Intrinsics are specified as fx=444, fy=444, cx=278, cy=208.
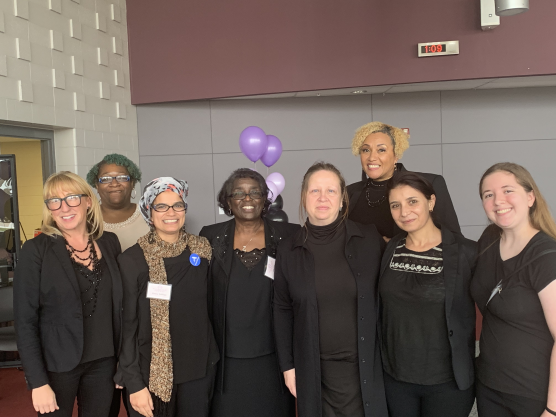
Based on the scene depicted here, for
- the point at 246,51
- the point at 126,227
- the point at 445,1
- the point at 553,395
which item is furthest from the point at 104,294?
the point at 445,1

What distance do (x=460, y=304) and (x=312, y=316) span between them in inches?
25.8

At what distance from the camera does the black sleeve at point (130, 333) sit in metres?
2.09

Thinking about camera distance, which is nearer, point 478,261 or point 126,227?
point 478,261

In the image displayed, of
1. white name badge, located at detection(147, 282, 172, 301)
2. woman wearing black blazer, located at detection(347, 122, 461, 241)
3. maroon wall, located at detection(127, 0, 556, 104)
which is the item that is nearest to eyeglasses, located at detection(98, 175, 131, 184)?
white name badge, located at detection(147, 282, 172, 301)

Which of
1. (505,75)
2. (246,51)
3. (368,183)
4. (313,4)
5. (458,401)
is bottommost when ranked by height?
(458,401)

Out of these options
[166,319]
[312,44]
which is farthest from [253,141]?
[166,319]

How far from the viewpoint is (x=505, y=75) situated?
5172 mm

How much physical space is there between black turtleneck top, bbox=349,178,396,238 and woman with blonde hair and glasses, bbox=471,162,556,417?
0.75m

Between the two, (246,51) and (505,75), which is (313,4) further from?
(505,75)

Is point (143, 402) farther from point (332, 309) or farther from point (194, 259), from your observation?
point (332, 309)

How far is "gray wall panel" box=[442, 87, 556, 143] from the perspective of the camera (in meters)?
6.21

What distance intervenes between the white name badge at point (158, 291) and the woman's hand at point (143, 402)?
0.43m

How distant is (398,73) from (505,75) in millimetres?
1213

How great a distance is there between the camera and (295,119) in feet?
21.0
